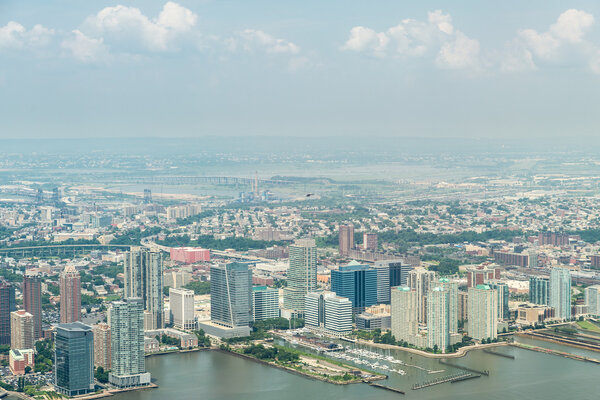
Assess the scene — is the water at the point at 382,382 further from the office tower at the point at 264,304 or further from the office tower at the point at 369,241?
the office tower at the point at 369,241

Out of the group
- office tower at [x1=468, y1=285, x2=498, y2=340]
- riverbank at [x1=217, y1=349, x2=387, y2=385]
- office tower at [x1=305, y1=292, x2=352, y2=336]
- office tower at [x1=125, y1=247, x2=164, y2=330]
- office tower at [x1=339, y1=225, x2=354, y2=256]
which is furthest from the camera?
office tower at [x1=339, y1=225, x2=354, y2=256]

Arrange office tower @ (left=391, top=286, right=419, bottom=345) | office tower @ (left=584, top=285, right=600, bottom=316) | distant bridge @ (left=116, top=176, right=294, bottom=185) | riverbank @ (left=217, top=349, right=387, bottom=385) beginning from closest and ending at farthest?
riverbank @ (left=217, top=349, right=387, bottom=385) → office tower @ (left=391, top=286, right=419, bottom=345) → office tower @ (left=584, top=285, right=600, bottom=316) → distant bridge @ (left=116, top=176, right=294, bottom=185)

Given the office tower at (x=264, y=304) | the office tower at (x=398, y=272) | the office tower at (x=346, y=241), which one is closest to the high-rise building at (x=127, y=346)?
the office tower at (x=264, y=304)

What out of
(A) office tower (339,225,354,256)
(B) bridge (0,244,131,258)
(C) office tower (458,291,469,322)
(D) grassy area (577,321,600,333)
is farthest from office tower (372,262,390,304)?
(B) bridge (0,244,131,258)

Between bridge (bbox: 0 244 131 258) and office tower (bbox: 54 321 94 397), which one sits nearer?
office tower (bbox: 54 321 94 397)

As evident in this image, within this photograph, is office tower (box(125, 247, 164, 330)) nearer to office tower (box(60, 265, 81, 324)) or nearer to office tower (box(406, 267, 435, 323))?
office tower (box(60, 265, 81, 324))

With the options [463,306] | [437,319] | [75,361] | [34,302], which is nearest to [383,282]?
[463,306]

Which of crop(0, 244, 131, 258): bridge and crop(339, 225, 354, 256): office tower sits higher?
crop(339, 225, 354, 256): office tower
